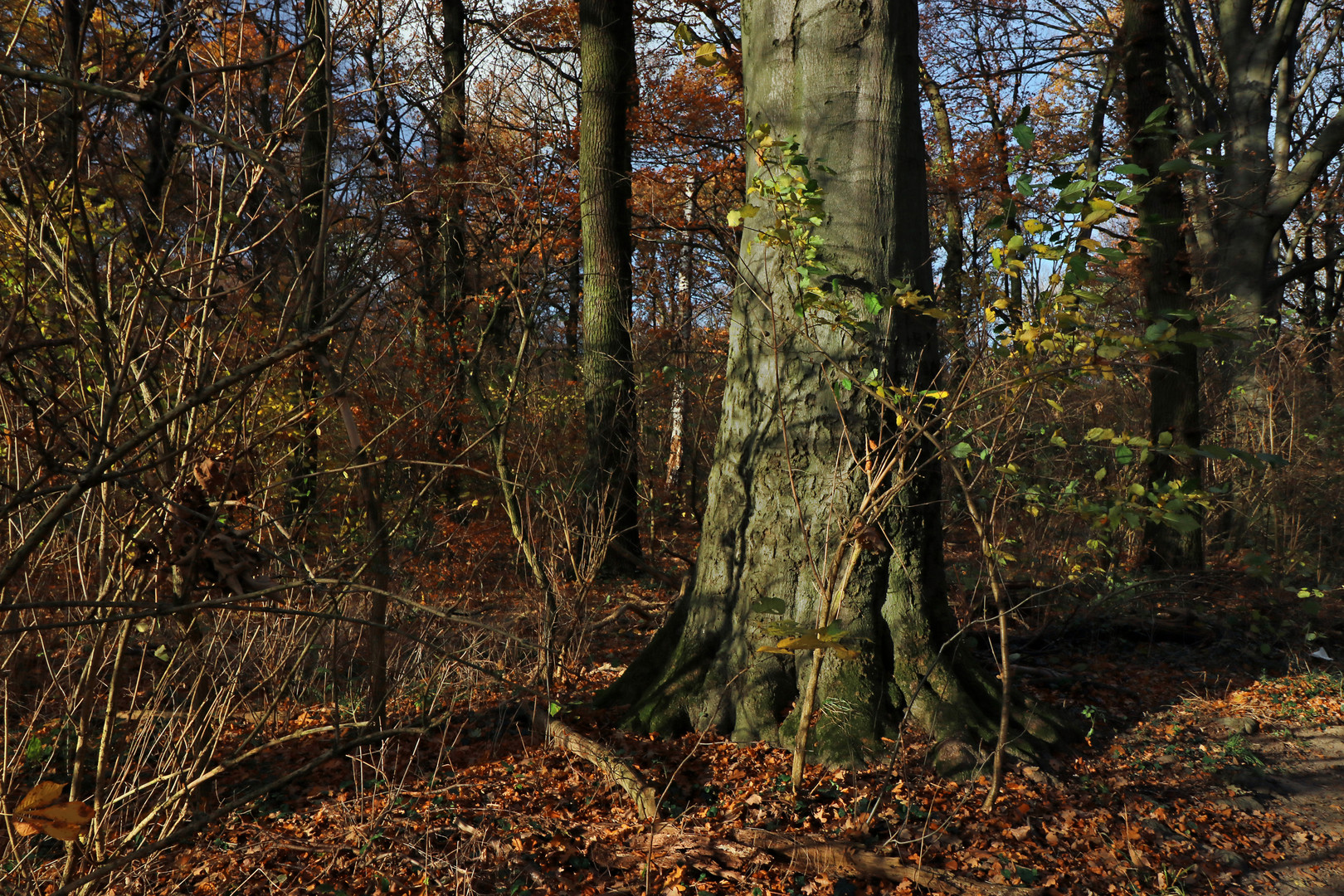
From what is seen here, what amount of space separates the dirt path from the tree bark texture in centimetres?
499

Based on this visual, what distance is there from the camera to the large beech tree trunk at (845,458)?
339 centimetres

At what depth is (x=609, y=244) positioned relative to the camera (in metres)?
7.70

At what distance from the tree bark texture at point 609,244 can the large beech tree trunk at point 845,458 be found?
151 inches

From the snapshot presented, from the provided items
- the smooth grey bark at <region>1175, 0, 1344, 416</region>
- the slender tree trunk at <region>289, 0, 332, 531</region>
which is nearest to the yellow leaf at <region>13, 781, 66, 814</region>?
the slender tree trunk at <region>289, 0, 332, 531</region>

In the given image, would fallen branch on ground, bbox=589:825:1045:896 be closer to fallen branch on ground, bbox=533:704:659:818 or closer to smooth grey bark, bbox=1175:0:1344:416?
fallen branch on ground, bbox=533:704:659:818

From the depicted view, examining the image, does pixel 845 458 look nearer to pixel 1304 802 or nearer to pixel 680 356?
pixel 1304 802

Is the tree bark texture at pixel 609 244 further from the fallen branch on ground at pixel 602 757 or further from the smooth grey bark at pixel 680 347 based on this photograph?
the fallen branch on ground at pixel 602 757

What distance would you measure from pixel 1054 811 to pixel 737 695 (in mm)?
1308

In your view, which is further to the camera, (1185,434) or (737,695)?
(1185,434)

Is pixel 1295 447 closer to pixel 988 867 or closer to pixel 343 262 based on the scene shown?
pixel 988 867

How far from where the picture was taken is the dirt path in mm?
2857

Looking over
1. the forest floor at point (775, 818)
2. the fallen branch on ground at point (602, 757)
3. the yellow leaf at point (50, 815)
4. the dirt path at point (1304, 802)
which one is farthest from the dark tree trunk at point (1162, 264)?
the yellow leaf at point (50, 815)

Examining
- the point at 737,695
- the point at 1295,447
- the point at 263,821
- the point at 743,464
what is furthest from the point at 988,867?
the point at 1295,447

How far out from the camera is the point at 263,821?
120 inches
